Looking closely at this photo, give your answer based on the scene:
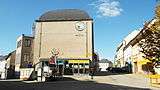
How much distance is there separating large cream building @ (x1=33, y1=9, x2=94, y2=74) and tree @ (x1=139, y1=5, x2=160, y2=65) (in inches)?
1460

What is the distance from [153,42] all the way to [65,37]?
40967 mm

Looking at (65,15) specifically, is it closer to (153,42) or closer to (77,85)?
(77,85)

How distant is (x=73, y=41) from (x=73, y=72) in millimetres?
8174

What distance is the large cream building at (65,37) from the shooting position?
5753cm

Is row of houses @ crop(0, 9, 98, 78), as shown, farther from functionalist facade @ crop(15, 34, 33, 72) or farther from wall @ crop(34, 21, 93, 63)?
functionalist facade @ crop(15, 34, 33, 72)

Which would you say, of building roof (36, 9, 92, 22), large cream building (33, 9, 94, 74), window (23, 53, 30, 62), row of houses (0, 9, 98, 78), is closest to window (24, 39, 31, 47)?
window (23, 53, 30, 62)

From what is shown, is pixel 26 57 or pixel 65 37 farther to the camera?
pixel 26 57

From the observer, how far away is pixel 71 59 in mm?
54094

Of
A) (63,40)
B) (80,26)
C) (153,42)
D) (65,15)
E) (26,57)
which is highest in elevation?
(65,15)

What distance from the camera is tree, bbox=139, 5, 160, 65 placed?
60.7 ft

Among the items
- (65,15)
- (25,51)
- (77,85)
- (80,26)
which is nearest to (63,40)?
(80,26)

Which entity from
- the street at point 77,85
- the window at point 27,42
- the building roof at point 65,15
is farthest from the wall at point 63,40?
the window at point 27,42

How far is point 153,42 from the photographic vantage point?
1877 cm

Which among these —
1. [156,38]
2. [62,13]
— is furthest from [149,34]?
[62,13]
